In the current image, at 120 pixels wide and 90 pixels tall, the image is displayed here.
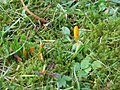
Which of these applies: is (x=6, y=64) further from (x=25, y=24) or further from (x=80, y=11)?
(x=80, y=11)

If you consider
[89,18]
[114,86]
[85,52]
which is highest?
[89,18]

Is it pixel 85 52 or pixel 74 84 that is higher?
pixel 85 52

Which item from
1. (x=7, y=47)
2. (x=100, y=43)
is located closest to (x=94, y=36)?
(x=100, y=43)

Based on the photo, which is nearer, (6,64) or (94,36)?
(6,64)

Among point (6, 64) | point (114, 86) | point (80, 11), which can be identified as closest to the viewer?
point (114, 86)

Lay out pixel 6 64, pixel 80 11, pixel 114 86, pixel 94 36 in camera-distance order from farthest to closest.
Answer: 1. pixel 80 11
2. pixel 94 36
3. pixel 6 64
4. pixel 114 86

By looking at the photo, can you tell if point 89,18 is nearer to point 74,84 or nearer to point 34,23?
point 34,23
